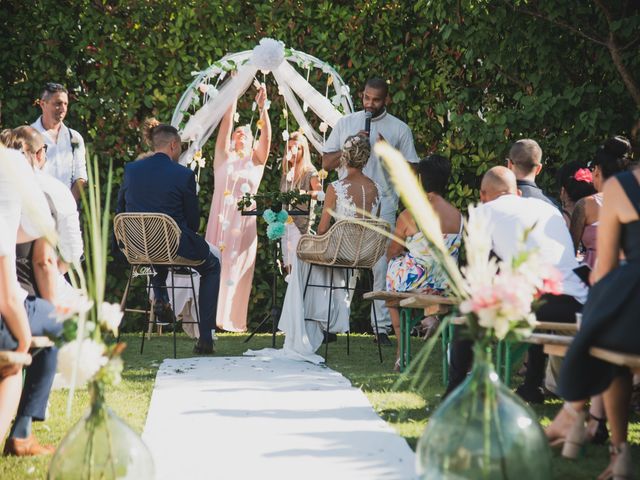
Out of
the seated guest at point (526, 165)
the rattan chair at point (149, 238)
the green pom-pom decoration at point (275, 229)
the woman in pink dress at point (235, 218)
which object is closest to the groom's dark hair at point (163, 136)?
the rattan chair at point (149, 238)

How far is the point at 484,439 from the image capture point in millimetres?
3053

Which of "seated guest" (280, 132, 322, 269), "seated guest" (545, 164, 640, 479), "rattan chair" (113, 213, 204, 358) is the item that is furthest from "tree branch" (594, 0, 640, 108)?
"seated guest" (545, 164, 640, 479)

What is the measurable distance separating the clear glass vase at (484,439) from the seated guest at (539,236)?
2112 mm

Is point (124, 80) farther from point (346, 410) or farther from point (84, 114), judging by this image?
point (346, 410)

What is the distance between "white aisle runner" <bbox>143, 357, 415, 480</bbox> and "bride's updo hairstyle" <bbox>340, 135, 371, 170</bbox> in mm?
1643

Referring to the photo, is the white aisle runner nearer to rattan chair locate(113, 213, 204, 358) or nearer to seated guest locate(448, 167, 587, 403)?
seated guest locate(448, 167, 587, 403)

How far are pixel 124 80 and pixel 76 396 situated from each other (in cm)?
505

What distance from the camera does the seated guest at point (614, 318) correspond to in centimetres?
357

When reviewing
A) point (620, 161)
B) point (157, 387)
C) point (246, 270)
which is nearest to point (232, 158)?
point (246, 270)

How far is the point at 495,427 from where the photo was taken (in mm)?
3068

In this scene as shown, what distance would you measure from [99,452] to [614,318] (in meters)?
1.74

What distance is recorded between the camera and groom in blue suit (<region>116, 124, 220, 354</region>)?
26.5ft

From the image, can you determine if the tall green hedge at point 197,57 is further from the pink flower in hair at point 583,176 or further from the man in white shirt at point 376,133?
the pink flower in hair at point 583,176

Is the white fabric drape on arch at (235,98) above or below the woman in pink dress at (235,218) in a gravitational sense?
above
